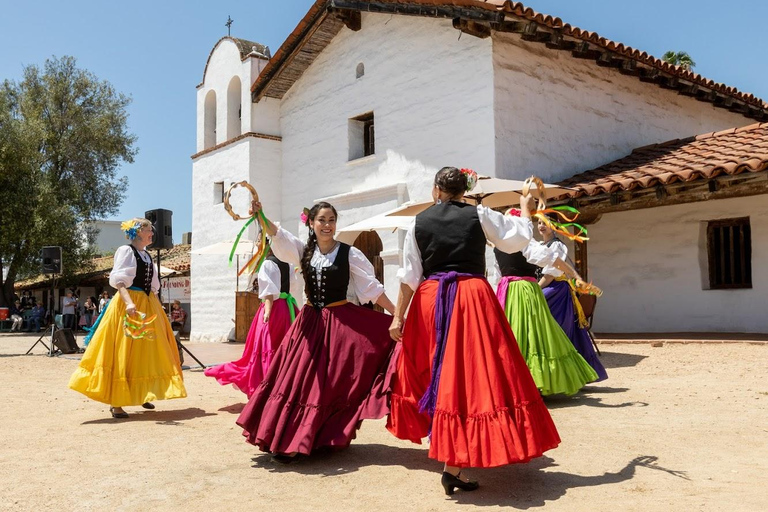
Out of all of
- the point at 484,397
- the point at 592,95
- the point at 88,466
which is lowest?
the point at 88,466

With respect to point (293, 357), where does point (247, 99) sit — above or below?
above

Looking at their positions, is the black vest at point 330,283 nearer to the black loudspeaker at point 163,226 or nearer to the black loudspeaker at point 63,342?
the black loudspeaker at point 163,226

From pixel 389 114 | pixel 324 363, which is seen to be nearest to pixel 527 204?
pixel 324 363

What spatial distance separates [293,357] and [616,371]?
4.85 meters

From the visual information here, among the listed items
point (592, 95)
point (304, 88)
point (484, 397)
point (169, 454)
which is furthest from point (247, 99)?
point (484, 397)

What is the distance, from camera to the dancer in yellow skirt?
5.87 m

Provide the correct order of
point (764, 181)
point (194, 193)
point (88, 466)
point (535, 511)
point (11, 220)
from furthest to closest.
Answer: point (11, 220) → point (194, 193) → point (764, 181) → point (88, 466) → point (535, 511)

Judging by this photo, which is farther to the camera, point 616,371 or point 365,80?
point 365,80

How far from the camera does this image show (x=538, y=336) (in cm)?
596

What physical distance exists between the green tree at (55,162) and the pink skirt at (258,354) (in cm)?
2060

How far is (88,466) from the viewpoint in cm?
433

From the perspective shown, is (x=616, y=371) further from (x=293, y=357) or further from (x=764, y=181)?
(x=293, y=357)

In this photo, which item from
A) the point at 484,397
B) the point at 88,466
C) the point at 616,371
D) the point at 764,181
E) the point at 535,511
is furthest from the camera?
the point at 764,181

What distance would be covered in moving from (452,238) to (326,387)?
1.20m
